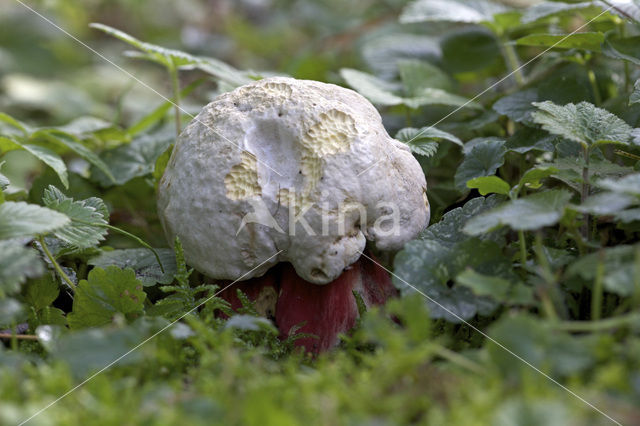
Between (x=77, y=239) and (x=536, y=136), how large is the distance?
1.26 meters

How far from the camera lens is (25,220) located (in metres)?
1.08

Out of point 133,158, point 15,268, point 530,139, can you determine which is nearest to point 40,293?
point 15,268

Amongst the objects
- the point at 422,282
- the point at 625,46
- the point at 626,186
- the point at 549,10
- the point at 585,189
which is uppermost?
the point at 549,10

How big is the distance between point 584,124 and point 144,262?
113 cm

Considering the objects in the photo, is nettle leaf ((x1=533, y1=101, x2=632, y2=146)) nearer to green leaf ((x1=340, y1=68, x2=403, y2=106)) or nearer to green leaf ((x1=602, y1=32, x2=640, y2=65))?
green leaf ((x1=602, y1=32, x2=640, y2=65))

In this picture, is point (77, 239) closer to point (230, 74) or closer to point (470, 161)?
point (230, 74)

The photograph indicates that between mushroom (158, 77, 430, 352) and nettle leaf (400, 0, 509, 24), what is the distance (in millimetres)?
917

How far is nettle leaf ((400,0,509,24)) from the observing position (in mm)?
2072

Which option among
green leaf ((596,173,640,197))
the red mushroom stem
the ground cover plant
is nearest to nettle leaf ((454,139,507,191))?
the ground cover plant

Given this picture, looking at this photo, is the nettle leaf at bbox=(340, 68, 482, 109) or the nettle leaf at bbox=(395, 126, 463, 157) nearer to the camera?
the nettle leaf at bbox=(395, 126, 463, 157)

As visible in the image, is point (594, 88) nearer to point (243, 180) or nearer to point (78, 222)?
point (243, 180)

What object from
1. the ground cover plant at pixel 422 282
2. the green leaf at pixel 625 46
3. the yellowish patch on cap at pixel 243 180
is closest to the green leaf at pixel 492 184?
the ground cover plant at pixel 422 282

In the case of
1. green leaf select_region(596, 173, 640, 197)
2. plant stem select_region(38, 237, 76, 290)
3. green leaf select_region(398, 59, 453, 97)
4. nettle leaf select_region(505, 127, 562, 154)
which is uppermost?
green leaf select_region(398, 59, 453, 97)

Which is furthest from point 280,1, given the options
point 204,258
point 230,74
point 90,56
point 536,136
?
point 204,258
